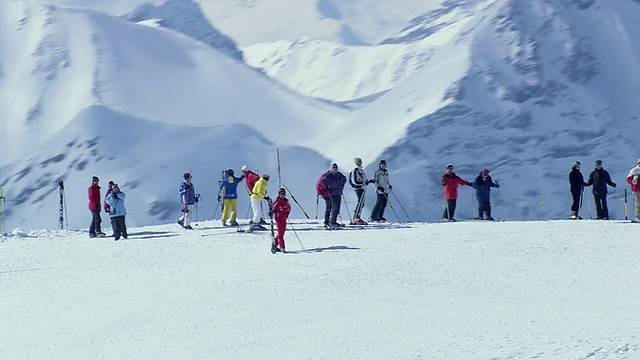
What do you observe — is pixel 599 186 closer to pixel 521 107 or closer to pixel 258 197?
pixel 258 197

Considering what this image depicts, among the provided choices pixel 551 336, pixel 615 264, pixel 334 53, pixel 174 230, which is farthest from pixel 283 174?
pixel 551 336

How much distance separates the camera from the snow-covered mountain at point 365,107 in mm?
74438

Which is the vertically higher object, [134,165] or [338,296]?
[134,165]

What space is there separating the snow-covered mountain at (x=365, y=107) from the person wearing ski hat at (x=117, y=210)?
4498cm

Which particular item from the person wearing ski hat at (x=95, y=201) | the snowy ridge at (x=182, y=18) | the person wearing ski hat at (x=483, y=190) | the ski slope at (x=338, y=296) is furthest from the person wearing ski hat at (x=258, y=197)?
the snowy ridge at (x=182, y=18)

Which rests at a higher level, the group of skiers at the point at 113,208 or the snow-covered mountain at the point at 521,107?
the snow-covered mountain at the point at 521,107

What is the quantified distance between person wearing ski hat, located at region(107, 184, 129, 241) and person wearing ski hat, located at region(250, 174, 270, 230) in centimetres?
318

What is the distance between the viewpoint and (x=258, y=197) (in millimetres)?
22391

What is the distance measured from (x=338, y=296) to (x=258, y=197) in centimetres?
730

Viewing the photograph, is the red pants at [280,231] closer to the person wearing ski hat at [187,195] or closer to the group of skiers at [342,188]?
the group of skiers at [342,188]

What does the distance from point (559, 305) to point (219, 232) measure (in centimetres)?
1160

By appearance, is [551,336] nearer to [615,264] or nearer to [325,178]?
[615,264]

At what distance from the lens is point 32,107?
3433 inches

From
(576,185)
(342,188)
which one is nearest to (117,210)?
(342,188)
